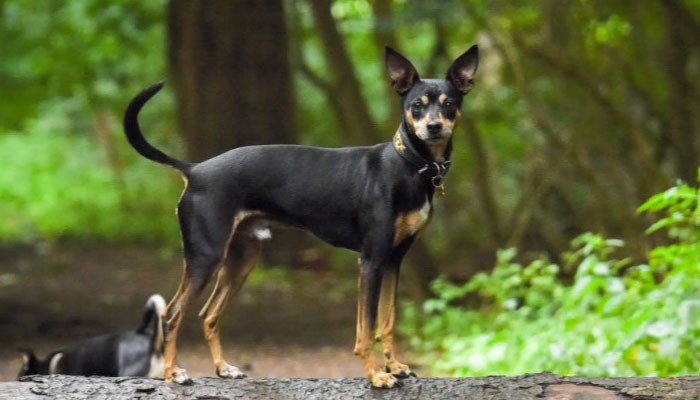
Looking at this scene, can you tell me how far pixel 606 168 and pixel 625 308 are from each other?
7.73 m

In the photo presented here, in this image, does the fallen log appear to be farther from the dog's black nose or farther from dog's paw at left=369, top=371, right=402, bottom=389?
the dog's black nose

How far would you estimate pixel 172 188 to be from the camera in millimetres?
24422

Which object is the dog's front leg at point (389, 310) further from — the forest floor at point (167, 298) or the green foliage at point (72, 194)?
the green foliage at point (72, 194)

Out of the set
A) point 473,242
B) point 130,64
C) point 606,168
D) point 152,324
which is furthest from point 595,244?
point 130,64

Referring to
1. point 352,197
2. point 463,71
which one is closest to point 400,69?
point 463,71

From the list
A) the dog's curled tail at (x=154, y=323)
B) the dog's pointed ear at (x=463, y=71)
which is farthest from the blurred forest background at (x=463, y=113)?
the dog's pointed ear at (x=463, y=71)

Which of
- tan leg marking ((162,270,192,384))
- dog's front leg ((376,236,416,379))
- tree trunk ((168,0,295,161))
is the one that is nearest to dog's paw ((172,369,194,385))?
tan leg marking ((162,270,192,384))

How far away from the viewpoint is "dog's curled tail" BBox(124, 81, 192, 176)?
5797 millimetres

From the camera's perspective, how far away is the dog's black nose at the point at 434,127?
538 centimetres

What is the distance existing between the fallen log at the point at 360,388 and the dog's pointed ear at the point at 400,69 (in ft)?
4.43

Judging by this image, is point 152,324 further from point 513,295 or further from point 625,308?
point 513,295

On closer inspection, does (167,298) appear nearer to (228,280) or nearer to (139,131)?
(228,280)

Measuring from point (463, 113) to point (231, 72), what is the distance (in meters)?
3.46

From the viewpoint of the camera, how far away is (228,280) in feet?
19.5
